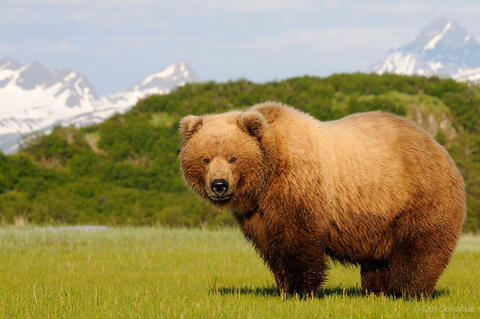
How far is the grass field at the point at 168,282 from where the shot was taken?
587cm

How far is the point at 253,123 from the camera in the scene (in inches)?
251

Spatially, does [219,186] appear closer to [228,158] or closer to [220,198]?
[220,198]

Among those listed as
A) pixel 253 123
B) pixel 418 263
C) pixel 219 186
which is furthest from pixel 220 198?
pixel 418 263

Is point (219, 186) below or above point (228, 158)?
below

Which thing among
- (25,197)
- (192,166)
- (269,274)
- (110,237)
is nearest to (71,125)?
(25,197)

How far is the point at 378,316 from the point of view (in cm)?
568

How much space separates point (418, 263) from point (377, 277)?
0.78 meters

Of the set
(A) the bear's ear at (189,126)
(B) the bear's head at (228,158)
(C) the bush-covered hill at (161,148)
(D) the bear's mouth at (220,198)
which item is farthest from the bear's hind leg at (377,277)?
(C) the bush-covered hill at (161,148)

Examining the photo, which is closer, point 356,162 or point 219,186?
point 219,186

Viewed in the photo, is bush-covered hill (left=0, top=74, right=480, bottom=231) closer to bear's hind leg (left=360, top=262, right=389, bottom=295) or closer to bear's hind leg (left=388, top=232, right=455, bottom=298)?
bear's hind leg (left=360, top=262, right=389, bottom=295)

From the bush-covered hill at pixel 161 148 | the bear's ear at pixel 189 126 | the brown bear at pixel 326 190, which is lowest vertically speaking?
the bush-covered hill at pixel 161 148

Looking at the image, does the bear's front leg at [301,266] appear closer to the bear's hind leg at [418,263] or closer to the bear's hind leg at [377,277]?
the bear's hind leg at [418,263]

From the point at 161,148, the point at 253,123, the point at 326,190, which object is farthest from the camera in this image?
the point at 161,148

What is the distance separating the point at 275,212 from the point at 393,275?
66.4 inches
